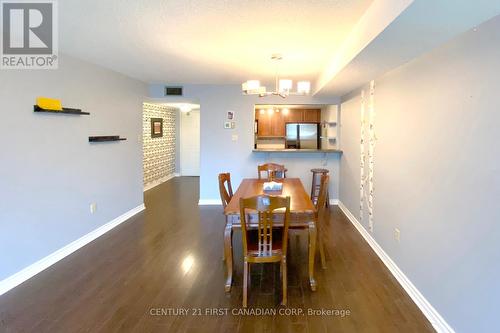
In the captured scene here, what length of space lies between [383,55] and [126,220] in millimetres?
4310

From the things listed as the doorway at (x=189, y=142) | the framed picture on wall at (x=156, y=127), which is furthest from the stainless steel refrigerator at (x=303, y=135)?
the framed picture on wall at (x=156, y=127)

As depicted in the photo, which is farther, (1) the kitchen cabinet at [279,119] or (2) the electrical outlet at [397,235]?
(1) the kitchen cabinet at [279,119]

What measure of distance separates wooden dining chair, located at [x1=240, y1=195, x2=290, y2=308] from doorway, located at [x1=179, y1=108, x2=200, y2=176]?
23.0 feet

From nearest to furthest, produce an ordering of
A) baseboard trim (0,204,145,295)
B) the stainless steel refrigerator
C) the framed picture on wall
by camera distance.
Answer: baseboard trim (0,204,145,295)
the framed picture on wall
the stainless steel refrigerator

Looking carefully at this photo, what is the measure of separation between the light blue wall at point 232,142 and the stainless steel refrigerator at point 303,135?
200 cm

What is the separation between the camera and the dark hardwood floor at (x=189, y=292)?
2.27 metres

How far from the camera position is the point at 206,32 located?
2.79 meters

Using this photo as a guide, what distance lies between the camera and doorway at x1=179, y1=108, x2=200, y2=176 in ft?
30.6

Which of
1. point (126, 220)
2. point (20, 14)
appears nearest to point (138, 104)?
point (126, 220)

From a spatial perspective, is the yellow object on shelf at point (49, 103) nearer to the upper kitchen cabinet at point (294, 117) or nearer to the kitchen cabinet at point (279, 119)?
the kitchen cabinet at point (279, 119)

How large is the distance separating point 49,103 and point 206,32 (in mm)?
1866

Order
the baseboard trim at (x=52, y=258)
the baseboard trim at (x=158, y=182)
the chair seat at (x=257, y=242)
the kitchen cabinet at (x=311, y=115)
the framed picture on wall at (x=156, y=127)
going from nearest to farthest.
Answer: the chair seat at (x=257, y=242) < the baseboard trim at (x=52, y=258) < the baseboard trim at (x=158, y=182) < the framed picture on wall at (x=156, y=127) < the kitchen cabinet at (x=311, y=115)

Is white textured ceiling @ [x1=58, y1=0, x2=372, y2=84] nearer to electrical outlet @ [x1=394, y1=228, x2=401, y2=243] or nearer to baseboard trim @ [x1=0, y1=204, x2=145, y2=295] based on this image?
electrical outlet @ [x1=394, y1=228, x2=401, y2=243]

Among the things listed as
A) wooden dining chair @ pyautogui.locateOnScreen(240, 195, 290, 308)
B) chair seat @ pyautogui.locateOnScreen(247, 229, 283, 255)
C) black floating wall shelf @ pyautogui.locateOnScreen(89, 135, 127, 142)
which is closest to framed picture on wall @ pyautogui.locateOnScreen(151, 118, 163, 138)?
black floating wall shelf @ pyautogui.locateOnScreen(89, 135, 127, 142)
